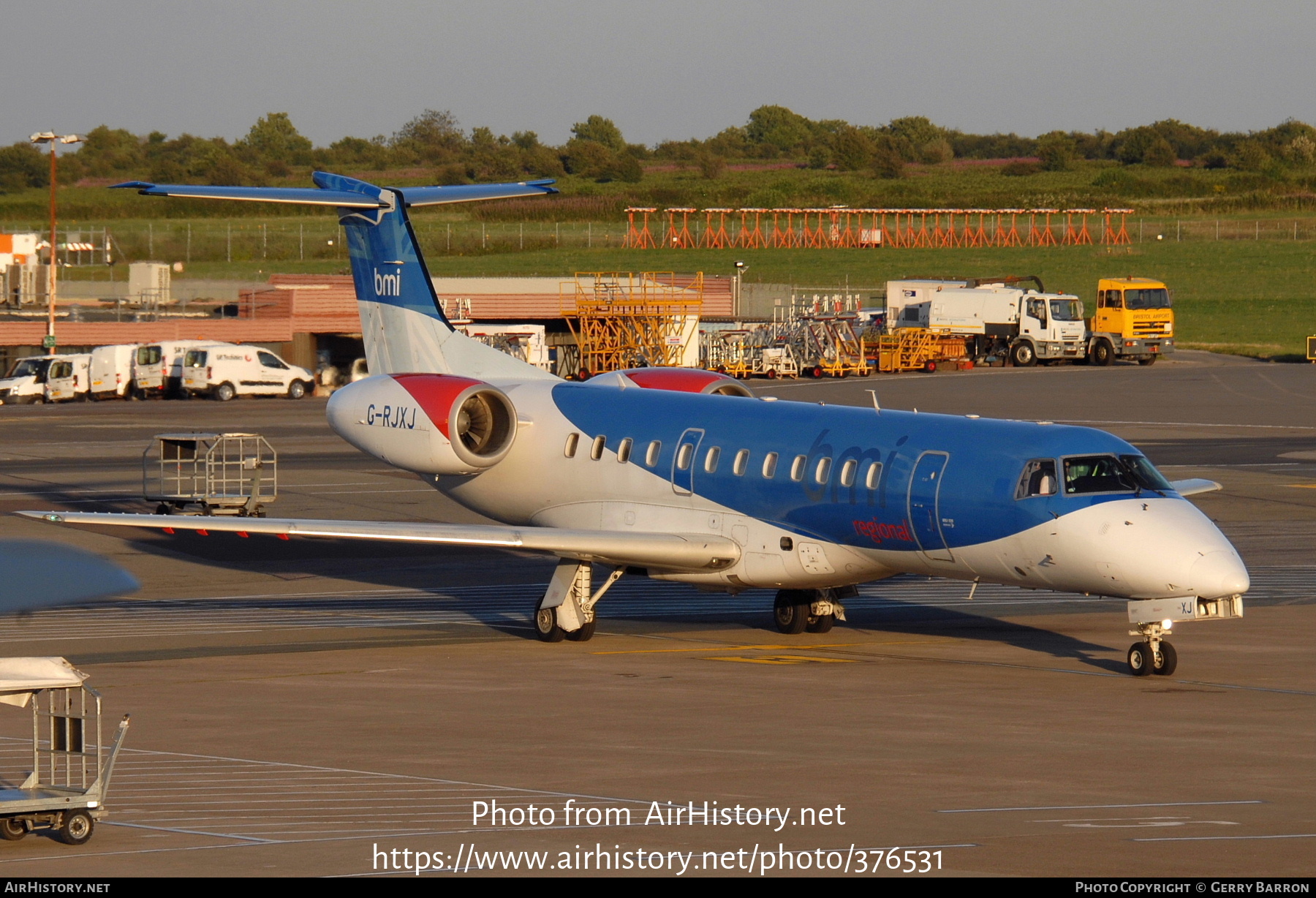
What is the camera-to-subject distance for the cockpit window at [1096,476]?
1873 centimetres

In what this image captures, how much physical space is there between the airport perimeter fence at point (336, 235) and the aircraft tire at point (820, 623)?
9297cm

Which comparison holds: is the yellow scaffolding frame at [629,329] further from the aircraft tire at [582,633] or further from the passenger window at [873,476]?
the passenger window at [873,476]

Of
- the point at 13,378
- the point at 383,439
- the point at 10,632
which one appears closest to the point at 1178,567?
the point at 383,439

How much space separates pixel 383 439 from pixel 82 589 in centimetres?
1711

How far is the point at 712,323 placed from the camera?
81.8 metres

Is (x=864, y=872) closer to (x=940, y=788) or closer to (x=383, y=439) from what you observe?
(x=940, y=788)

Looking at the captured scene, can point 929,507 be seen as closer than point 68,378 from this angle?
Yes

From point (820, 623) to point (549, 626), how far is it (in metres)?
3.65

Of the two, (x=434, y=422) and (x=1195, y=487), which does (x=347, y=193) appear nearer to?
(x=434, y=422)

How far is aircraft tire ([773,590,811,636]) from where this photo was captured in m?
22.6

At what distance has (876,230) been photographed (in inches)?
5453

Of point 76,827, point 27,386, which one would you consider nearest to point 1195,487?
point 76,827

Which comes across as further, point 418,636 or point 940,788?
point 418,636

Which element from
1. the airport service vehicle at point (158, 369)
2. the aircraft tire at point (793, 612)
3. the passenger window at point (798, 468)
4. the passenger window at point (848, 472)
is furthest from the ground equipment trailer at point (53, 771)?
the airport service vehicle at point (158, 369)
